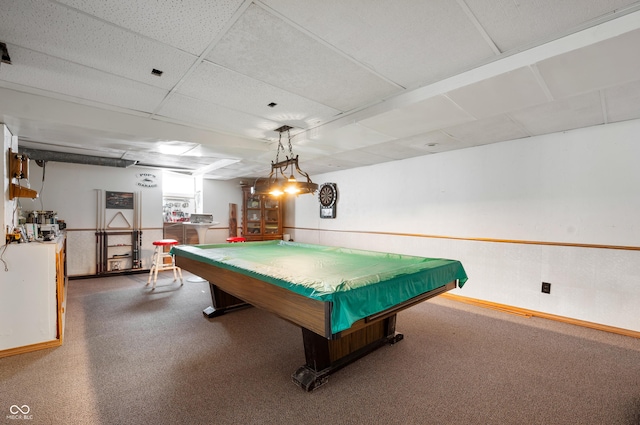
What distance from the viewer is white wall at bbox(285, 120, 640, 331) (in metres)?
3.05

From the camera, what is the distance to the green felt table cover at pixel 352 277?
5.45ft

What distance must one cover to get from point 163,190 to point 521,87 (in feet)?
22.9

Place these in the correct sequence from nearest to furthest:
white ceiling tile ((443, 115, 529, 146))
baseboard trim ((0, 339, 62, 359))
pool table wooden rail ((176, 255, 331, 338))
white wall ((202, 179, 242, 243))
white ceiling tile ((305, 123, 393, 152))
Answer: pool table wooden rail ((176, 255, 331, 338)), baseboard trim ((0, 339, 62, 359)), white ceiling tile ((443, 115, 529, 146)), white ceiling tile ((305, 123, 393, 152)), white wall ((202, 179, 242, 243))

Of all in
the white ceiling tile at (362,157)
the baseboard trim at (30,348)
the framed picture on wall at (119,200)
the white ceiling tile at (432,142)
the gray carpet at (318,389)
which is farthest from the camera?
the framed picture on wall at (119,200)

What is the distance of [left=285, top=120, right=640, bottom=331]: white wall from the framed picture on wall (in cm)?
535

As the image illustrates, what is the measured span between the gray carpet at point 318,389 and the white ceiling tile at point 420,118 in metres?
2.22

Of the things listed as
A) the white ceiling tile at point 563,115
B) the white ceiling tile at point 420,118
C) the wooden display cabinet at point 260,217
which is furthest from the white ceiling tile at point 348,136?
the wooden display cabinet at point 260,217

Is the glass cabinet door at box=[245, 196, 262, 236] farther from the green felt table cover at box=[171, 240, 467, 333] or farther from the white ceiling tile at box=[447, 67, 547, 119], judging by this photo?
the white ceiling tile at box=[447, 67, 547, 119]

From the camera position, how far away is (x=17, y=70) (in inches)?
84.4

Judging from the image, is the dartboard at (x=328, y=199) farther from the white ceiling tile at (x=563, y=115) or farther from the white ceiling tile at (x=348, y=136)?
the white ceiling tile at (x=563, y=115)

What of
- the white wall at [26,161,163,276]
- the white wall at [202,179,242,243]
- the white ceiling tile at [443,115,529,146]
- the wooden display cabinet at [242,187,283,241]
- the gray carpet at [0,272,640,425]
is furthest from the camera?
the wooden display cabinet at [242,187,283,241]

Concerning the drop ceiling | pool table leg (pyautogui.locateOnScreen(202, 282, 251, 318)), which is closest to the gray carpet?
pool table leg (pyautogui.locateOnScreen(202, 282, 251, 318))

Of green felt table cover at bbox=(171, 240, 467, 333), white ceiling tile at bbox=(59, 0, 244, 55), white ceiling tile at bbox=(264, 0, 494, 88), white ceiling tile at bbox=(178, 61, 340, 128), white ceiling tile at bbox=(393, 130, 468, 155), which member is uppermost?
white ceiling tile at bbox=(264, 0, 494, 88)

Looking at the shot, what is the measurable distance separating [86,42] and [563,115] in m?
4.08
